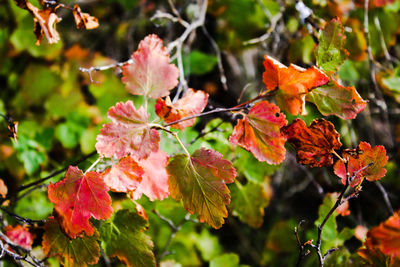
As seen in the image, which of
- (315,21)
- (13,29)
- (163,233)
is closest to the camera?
(315,21)

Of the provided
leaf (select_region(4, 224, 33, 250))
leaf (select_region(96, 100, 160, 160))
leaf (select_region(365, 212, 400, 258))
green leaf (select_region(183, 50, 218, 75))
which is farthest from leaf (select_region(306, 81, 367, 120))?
green leaf (select_region(183, 50, 218, 75))

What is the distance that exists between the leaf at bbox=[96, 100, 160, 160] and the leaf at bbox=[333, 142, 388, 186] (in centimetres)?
37

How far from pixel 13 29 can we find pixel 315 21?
1.38 m

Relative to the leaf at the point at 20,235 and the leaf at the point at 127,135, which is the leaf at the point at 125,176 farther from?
the leaf at the point at 20,235

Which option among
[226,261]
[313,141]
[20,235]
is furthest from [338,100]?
[20,235]

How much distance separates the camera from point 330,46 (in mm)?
593

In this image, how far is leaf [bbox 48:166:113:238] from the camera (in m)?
0.55

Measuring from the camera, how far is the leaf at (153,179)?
1.98 ft

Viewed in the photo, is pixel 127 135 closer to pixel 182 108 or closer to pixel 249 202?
pixel 182 108

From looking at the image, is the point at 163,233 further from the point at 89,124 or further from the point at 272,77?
the point at 272,77

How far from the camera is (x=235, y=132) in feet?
1.92

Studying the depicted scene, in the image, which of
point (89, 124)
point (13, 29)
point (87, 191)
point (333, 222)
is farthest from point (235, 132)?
point (13, 29)

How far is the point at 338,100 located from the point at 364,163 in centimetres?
13

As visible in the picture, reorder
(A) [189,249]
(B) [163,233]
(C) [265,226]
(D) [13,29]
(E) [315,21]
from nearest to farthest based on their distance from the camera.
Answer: (E) [315,21]
(B) [163,233]
(A) [189,249]
(D) [13,29]
(C) [265,226]
